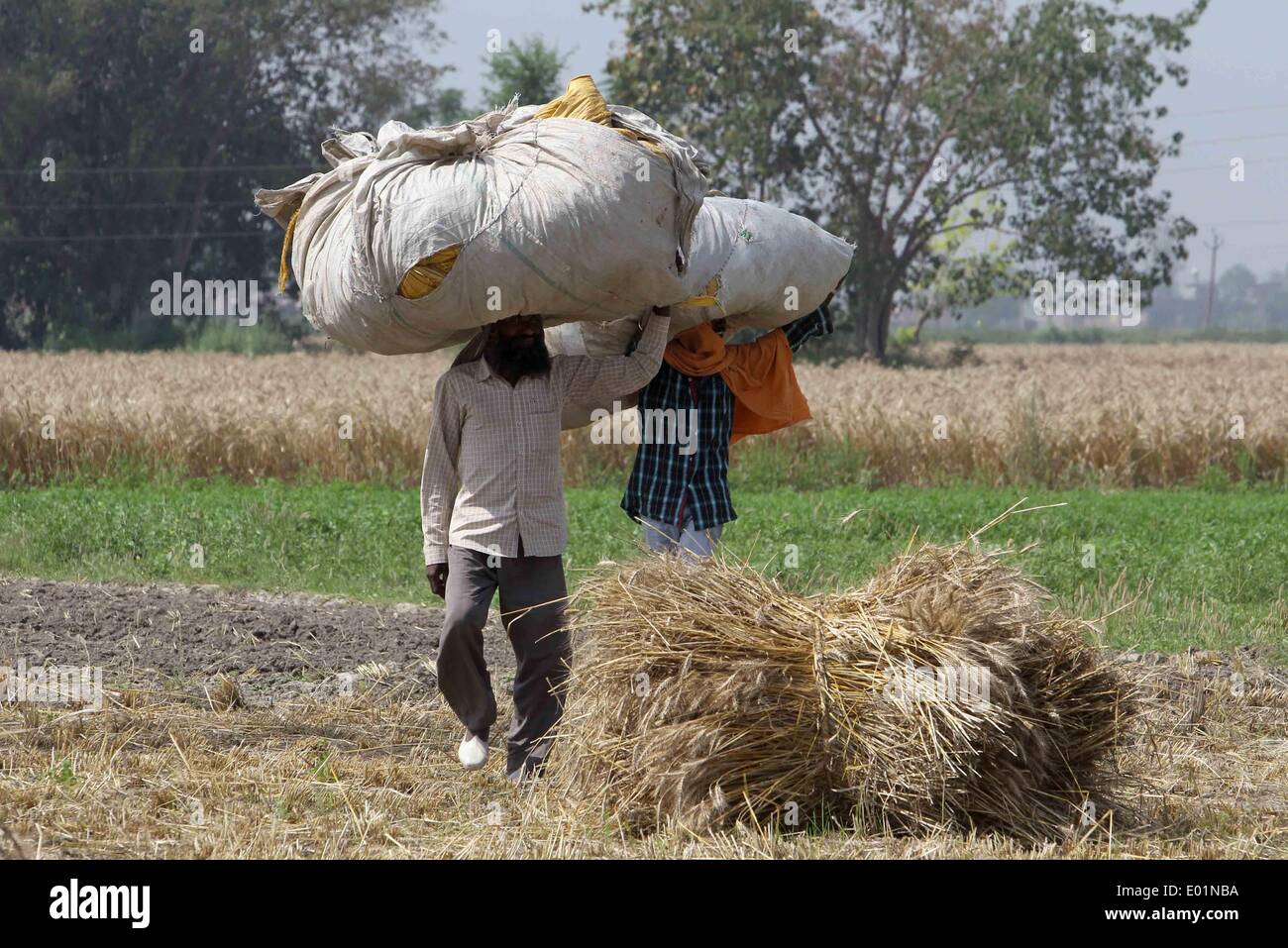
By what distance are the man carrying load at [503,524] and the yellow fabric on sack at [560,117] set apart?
18.7 inches

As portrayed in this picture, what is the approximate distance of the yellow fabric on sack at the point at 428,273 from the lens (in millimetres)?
4758

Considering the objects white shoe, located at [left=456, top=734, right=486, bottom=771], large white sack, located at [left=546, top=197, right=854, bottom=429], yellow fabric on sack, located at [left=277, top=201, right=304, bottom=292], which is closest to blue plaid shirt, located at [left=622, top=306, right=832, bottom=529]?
large white sack, located at [left=546, top=197, right=854, bottom=429]

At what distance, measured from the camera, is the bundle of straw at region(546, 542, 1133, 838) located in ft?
14.2

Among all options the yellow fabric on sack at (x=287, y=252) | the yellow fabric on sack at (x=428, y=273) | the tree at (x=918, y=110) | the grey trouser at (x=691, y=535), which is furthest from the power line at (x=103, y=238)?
the yellow fabric on sack at (x=428, y=273)

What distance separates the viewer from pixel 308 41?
1978 inches

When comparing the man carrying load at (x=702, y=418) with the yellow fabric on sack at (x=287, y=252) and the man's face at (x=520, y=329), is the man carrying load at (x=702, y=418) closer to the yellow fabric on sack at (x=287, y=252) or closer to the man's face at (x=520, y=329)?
the man's face at (x=520, y=329)

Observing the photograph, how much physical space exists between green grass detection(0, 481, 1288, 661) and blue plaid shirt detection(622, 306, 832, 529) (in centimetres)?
289

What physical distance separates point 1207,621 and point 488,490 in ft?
17.1

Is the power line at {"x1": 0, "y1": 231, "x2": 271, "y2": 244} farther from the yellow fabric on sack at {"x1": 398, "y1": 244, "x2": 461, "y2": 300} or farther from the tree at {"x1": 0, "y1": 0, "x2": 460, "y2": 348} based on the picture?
the yellow fabric on sack at {"x1": 398, "y1": 244, "x2": 461, "y2": 300}

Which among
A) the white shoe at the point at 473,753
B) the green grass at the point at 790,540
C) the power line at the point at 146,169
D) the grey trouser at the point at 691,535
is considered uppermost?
the power line at the point at 146,169

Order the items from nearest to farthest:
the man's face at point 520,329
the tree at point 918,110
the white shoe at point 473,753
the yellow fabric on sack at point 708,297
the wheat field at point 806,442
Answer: the man's face at point 520,329 → the white shoe at point 473,753 → the yellow fabric on sack at point 708,297 → the wheat field at point 806,442 → the tree at point 918,110

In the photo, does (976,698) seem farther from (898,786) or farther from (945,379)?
(945,379)

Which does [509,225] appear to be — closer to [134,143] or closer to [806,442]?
[806,442]
